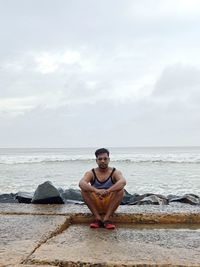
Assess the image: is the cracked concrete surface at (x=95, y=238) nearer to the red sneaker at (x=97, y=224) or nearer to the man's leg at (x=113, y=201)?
the red sneaker at (x=97, y=224)

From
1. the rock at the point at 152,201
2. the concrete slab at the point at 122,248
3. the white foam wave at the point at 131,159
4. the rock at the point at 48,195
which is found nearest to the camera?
the concrete slab at the point at 122,248

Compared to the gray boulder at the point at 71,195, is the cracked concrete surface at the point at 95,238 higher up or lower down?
higher up

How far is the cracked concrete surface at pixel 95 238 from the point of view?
3514mm

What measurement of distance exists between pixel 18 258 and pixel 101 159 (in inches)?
83.0

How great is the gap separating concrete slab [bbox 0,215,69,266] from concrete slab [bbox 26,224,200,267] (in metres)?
0.12

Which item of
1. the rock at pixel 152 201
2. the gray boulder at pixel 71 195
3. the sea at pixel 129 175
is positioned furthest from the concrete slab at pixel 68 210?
the sea at pixel 129 175

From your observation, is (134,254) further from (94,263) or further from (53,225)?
(53,225)

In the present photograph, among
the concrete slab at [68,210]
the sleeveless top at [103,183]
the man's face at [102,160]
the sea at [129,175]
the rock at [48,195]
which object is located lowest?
the sea at [129,175]

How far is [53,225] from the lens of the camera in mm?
5082

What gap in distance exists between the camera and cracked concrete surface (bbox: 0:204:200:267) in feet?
11.5

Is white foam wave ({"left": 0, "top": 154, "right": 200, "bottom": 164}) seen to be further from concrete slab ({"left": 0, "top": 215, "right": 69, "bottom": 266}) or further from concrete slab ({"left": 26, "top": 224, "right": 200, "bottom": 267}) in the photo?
concrete slab ({"left": 26, "top": 224, "right": 200, "bottom": 267})

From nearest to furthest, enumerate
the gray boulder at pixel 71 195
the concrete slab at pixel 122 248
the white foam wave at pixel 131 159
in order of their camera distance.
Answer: the concrete slab at pixel 122 248
the gray boulder at pixel 71 195
the white foam wave at pixel 131 159

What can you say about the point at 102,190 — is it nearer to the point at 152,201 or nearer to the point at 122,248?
the point at 122,248

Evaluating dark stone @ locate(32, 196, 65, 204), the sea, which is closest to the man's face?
dark stone @ locate(32, 196, 65, 204)
